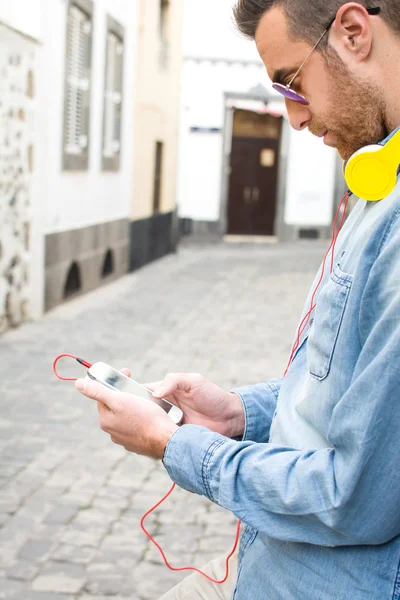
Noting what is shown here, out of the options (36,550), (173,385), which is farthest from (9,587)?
(173,385)

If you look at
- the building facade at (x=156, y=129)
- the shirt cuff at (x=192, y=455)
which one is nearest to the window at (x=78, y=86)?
the building facade at (x=156, y=129)

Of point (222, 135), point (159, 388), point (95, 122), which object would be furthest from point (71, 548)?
point (222, 135)

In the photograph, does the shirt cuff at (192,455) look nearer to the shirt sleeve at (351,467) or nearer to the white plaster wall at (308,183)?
the shirt sleeve at (351,467)

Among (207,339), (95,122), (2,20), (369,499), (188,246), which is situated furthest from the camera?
(188,246)

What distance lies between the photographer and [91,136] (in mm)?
12875

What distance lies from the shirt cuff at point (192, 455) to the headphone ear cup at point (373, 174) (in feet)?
1.58

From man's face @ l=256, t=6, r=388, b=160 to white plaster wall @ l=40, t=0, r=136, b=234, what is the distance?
9.13m

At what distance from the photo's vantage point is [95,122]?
13078 millimetres

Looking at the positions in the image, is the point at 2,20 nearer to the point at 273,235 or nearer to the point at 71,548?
the point at 71,548

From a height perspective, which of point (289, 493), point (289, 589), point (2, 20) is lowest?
point (289, 589)

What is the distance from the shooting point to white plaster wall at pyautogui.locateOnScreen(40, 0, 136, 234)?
10.7m

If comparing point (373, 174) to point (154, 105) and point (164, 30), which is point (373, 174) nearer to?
point (154, 105)

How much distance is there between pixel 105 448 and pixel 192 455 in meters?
4.21

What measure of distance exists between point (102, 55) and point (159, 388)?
11.9 metres
